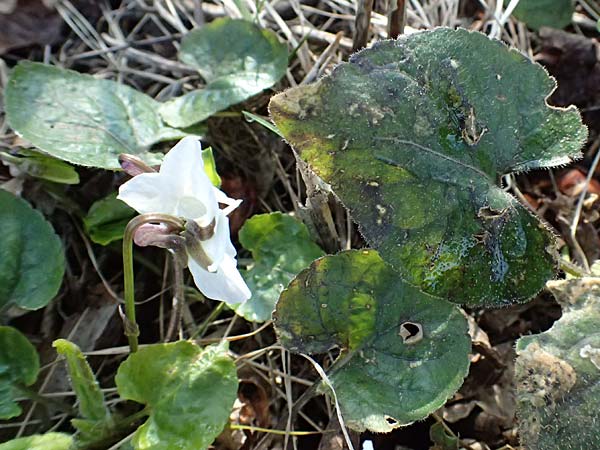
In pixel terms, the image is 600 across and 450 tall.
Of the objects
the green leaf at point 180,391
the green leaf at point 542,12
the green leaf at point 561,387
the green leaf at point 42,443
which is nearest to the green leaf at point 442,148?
the green leaf at point 561,387

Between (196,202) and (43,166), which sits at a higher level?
(196,202)

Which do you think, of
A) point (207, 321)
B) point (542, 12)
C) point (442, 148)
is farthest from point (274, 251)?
point (542, 12)

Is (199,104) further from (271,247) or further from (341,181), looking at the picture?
(341,181)

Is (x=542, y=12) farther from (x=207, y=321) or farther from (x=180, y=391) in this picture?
(x=180, y=391)

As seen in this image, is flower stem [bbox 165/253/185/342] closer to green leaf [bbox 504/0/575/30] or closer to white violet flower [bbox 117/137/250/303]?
white violet flower [bbox 117/137/250/303]

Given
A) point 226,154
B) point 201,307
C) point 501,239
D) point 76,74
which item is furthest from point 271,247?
point 76,74

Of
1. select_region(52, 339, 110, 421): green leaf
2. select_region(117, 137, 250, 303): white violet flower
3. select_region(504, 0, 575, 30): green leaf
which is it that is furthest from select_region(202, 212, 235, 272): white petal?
select_region(504, 0, 575, 30): green leaf
